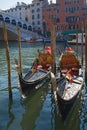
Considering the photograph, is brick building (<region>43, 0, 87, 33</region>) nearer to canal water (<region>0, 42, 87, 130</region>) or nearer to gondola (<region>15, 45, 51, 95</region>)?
gondola (<region>15, 45, 51, 95</region>)

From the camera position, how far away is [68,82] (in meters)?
7.44

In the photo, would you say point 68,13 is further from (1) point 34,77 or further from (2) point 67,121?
(2) point 67,121

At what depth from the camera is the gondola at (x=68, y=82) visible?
6.15m

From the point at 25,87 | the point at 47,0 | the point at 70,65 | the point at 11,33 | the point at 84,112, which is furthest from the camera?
the point at 47,0

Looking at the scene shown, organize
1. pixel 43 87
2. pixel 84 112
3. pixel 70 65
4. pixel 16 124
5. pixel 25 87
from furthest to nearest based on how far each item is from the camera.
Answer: pixel 70 65
pixel 43 87
pixel 25 87
pixel 84 112
pixel 16 124

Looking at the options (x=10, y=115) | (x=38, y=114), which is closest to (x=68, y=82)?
(x=38, y=114)

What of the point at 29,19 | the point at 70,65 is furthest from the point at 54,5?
the point at 70,65

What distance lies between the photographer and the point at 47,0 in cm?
4709

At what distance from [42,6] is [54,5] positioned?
3.14 m

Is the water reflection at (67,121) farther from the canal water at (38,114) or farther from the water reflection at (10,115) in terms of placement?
the water reflection at (10,115)

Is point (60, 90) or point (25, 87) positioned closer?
point (60, 90)

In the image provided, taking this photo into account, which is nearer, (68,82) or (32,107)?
(32,107)

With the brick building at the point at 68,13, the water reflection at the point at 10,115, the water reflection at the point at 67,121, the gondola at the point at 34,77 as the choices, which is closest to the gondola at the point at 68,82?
the water reflection at the point at 67,121

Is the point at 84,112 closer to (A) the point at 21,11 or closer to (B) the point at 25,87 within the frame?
(B) the point at 25,87
